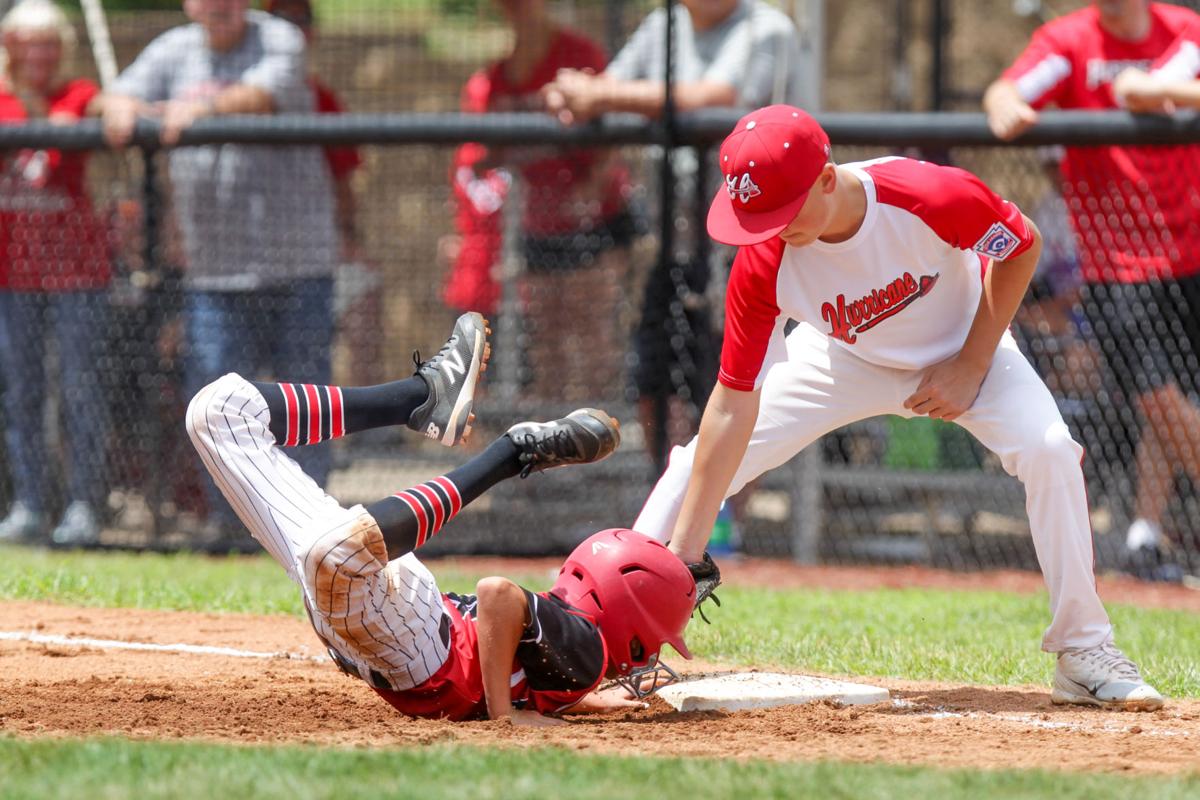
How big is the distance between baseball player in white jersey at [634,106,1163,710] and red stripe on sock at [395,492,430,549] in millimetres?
873

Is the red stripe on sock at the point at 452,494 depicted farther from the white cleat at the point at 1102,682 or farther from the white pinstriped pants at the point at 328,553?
the white cleat at the point at 1102,682

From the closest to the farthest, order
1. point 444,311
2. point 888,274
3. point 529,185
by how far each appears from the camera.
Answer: point 888,274 → point 529,185 → point 444,311

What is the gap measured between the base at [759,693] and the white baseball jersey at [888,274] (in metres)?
0.88

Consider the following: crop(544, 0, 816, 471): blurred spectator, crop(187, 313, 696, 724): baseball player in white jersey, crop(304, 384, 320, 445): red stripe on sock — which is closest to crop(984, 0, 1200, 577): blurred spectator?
crop(544, 0, 816, 471): blurred spectator

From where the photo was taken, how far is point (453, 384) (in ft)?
14.9

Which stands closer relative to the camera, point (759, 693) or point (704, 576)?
point (759, 693)

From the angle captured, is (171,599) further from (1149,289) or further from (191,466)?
(1149,289)

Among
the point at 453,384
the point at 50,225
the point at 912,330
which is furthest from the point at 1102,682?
the point at 50,225

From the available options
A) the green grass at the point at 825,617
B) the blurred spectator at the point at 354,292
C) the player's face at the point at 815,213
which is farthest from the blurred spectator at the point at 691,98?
the player's face at the point at 815,213

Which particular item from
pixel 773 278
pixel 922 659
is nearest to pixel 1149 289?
pixel 922 659

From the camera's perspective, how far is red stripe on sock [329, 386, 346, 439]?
4.36 meters

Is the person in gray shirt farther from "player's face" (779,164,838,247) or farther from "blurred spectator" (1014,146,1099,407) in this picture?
"player's face" (779,164,838,247)

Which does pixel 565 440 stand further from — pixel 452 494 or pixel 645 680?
pixel 645 680

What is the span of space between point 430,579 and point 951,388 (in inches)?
62.7
